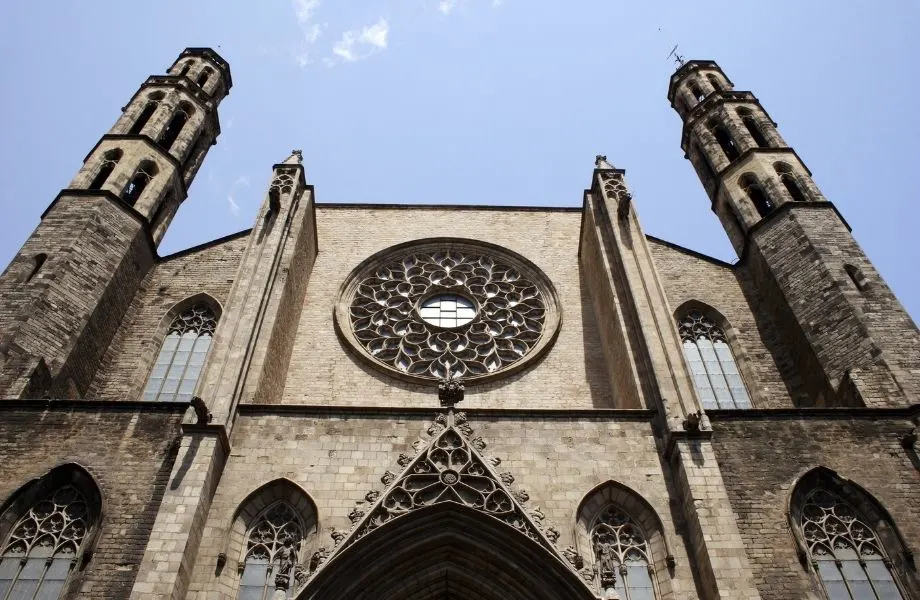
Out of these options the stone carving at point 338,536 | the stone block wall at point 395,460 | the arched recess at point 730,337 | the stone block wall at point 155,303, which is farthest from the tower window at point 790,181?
the stone block wall at point 155,303

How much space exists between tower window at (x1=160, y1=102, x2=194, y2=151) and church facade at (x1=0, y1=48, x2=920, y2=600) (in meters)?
0.70

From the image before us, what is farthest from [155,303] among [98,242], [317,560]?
[317,560]

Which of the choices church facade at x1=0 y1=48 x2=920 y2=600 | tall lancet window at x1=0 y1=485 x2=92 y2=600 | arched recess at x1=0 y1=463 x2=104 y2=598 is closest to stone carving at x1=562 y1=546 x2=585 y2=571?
church facade at x1=0 y1=48 x2=920 y2=600

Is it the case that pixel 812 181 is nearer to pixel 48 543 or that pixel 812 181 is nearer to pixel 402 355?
pixel 402 355

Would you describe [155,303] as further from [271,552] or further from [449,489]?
[449,489]

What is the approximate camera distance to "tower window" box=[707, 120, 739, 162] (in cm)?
1805

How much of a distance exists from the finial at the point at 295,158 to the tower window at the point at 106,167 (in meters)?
3.69

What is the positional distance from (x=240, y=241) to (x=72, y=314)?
4.49m

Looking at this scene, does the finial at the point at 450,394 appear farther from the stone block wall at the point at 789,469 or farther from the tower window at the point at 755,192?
the tower window at the point at 755,192

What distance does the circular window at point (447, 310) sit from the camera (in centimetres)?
1481

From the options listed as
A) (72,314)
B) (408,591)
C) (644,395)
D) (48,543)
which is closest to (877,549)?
(644,395)

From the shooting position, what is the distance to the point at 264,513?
30.0 feet

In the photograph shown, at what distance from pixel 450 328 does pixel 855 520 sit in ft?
25.3

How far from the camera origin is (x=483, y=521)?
8.59m
